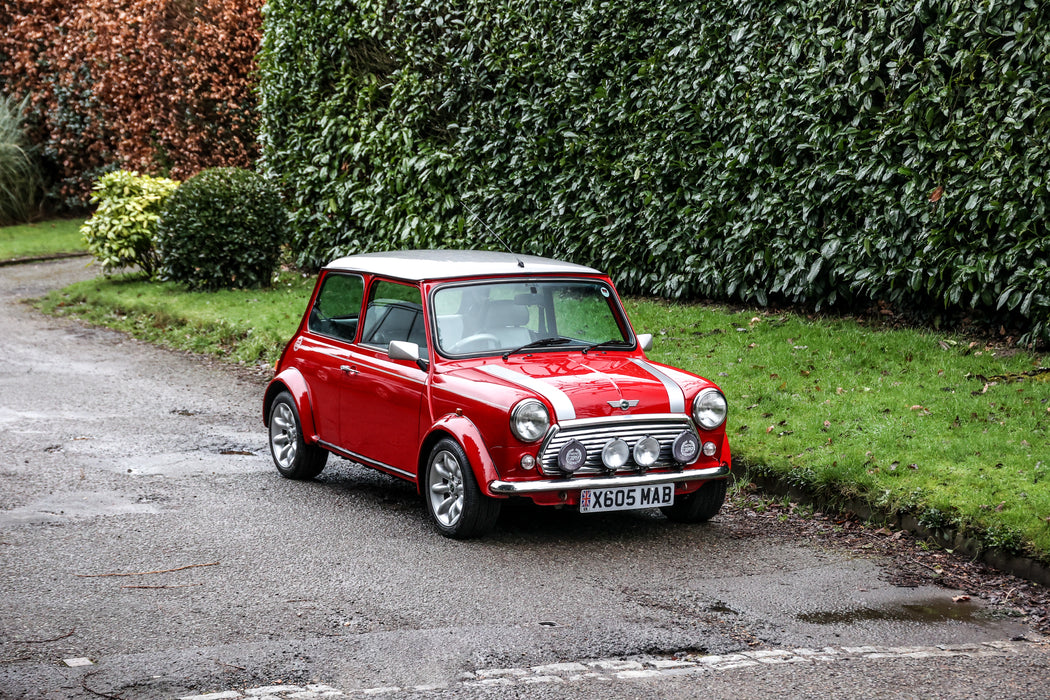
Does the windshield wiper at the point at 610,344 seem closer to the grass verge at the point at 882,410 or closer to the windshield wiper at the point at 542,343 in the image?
the windshield wiper at the point at 542,343

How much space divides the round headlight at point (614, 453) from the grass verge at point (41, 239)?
16997 mm

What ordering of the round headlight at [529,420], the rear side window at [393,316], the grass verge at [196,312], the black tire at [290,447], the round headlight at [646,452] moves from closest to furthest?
the round headlight at [529,420] < the round headlight at [646,452] < the rear side window at [393,316] < the black tire at [290,447] < the grass verge at [196,312]

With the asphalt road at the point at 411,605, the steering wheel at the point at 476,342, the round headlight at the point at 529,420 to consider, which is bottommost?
the asphalt road at the point at 411,605

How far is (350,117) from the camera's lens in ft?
55.4

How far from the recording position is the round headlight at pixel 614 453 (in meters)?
6.46

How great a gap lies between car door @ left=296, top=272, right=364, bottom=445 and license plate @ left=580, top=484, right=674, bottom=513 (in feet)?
6.76

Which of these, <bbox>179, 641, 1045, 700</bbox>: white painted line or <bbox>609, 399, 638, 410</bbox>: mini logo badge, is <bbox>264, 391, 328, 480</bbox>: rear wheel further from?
<bbox>179, 641, 1045, 700</bbox>: white painted line

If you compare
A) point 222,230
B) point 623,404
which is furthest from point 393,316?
point 222,230

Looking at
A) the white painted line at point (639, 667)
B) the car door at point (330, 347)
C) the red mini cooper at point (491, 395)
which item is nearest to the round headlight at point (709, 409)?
the red mini cooper at point (491, 395)

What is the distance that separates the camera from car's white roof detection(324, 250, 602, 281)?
291 inches

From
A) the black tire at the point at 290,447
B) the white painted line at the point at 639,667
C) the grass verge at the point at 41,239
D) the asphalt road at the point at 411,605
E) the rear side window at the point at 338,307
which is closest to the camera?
the white painted line at the point at 639,667

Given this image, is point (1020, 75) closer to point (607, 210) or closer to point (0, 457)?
point (607, 210)

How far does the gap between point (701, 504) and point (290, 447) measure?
3060 millimetres

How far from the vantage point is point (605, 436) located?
6.48 metres
